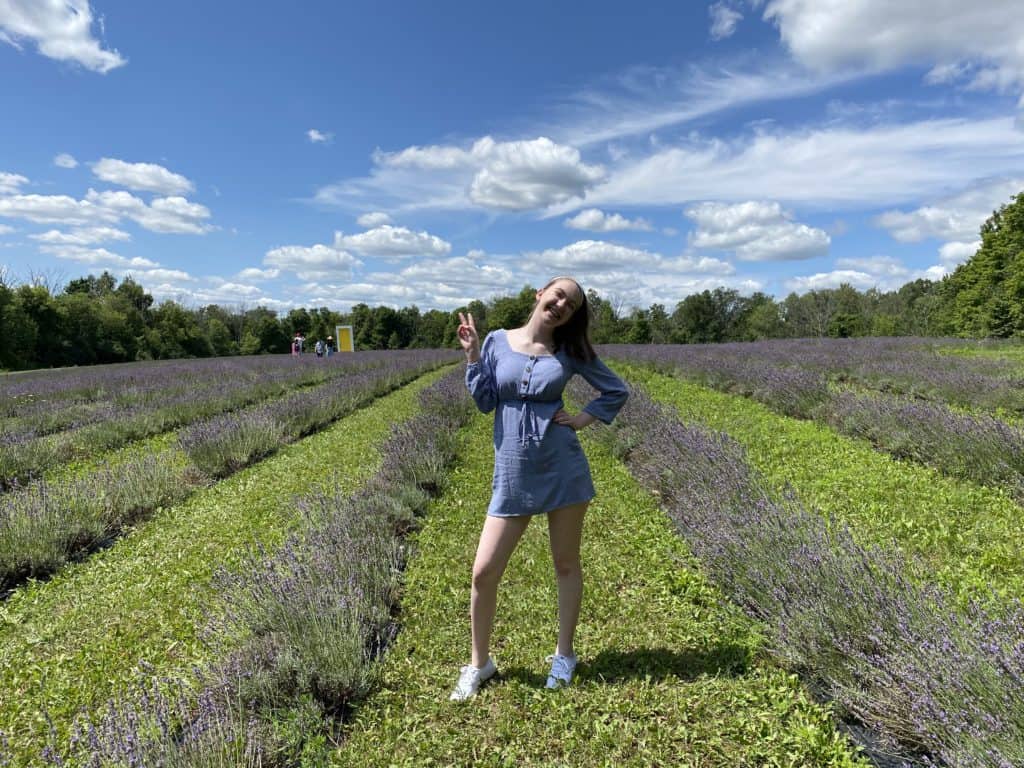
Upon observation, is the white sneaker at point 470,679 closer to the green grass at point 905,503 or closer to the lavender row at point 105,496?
the green grass at point 905,503

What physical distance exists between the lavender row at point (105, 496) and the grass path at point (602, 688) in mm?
2772

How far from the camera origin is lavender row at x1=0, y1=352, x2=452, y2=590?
3959 millimetres

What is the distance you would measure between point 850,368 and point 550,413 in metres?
13.2

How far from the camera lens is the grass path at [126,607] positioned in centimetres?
261

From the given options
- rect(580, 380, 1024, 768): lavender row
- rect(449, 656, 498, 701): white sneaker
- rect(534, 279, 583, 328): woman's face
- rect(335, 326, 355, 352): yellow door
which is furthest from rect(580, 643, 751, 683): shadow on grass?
rect(335, 326, 355, 352): yellow door

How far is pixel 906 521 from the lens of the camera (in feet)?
12.7

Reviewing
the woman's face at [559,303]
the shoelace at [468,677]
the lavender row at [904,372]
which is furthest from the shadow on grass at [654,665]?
the lavender row at [904,372]

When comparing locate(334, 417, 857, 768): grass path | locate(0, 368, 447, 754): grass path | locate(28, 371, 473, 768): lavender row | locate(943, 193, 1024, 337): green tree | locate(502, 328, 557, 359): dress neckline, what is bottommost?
locate(0, 368, 447, 754): grass path

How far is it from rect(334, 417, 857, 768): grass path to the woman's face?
5.46 feet

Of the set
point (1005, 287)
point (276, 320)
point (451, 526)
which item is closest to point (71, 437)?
point (451, 526)

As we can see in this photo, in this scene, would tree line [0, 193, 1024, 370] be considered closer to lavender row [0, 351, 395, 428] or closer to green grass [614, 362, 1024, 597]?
lavender row [0, 351, 395, 428]

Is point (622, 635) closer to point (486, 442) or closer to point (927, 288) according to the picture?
point (486, 442)

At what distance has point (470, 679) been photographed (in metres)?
2.48

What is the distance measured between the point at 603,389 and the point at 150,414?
9.86m
